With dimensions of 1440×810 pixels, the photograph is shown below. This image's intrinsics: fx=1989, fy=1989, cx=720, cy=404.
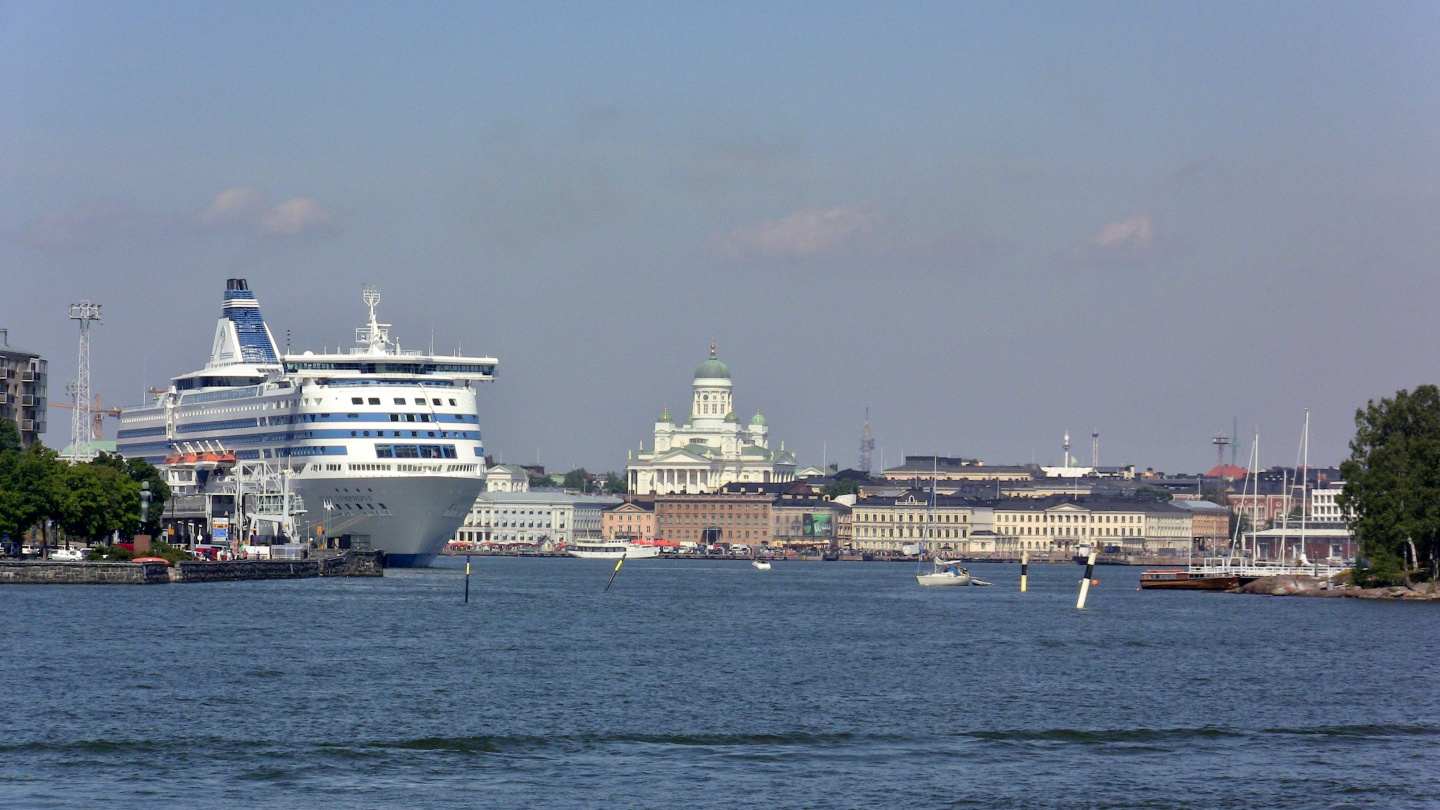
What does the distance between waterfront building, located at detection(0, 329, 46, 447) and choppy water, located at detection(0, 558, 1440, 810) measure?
45811mm

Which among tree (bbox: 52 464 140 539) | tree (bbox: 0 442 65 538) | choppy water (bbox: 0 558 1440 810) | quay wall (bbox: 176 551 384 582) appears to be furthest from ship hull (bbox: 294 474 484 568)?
choppy water (bbox: 0 558 1440 810)

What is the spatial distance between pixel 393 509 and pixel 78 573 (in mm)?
22213

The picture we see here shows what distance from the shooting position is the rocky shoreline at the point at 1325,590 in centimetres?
8925

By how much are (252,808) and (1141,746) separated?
1676 centimetres

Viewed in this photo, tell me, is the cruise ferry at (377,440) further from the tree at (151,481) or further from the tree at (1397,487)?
the tree at (1397,487)

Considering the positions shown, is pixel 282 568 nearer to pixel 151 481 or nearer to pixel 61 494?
pixel 61 494

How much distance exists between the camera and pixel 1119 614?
8025 cm

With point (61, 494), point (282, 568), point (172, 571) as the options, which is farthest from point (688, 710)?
point (282, 568)

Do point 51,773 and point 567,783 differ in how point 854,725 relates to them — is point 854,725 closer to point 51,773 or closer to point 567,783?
point 567,783

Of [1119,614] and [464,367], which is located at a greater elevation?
[464,367]

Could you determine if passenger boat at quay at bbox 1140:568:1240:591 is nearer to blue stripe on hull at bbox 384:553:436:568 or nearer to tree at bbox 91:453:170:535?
blue stripe on hull at bbox 384:553:436:568

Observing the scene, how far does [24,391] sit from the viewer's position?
114812 mm

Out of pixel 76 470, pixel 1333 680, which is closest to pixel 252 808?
pixel 1333 680

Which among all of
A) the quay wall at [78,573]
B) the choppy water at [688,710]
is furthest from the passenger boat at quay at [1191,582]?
the quay wall at [78,573]
